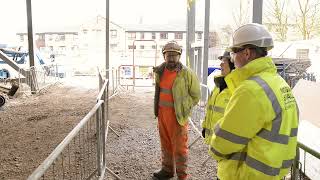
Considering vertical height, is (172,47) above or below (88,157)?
above

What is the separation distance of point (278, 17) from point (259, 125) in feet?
23.4

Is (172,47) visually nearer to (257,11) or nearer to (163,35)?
(257,11)

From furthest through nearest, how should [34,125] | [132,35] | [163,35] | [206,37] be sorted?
[132,35], [163,35], [206,37], [34,125]

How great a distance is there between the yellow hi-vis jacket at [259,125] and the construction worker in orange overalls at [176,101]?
6.73 feet

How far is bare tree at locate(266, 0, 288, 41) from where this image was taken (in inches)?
309

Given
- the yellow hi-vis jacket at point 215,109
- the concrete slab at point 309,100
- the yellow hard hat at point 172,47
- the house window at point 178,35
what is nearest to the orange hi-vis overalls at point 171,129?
the yellow hard hat at point 172,47

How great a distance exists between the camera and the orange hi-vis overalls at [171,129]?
13.3 ft

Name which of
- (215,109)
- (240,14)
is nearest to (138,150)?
(215,109)

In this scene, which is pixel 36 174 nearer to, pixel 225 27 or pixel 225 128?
pixel 225 128

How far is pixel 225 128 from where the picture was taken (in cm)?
187

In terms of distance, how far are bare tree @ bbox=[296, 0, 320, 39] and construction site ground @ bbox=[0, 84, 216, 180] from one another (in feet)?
12.6

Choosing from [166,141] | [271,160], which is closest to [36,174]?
[271,160]

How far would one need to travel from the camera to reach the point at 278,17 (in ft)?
26.8

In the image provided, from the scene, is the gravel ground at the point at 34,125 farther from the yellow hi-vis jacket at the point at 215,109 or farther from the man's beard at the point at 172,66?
the yellow hi-vis jacket at the point at 215,109
